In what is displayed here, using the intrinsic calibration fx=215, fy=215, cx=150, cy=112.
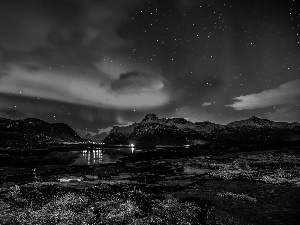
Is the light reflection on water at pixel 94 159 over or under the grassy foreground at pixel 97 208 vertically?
under

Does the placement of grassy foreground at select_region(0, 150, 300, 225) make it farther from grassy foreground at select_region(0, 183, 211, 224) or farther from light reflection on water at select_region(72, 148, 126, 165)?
light reflection on water at select_region(72, 148, 126, 165)

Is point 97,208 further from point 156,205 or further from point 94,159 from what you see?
point 94,159

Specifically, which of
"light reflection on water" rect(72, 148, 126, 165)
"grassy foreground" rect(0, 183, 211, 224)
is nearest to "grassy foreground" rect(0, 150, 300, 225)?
"grassy foreground" rect(0, 183, 211, 224)

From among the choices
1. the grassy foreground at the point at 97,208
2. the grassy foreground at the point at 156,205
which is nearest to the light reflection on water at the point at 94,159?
the grassy foreground at the point at 97,208

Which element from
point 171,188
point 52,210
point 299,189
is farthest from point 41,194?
point 299,189

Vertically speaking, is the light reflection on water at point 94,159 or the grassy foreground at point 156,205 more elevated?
the grassy foreground at point 156,205

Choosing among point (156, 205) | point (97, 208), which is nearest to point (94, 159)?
point (97, 208)

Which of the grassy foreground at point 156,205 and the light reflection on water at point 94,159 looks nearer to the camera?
the grassy foreground at point 156,205

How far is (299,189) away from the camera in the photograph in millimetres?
12359

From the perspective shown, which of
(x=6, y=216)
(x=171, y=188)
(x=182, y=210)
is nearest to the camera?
(x=6, y=216)

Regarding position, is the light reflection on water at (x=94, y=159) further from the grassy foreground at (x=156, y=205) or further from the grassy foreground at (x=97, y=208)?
the grassy foreground at (x=156, y=205)

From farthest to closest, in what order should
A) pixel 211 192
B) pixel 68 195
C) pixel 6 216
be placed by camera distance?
pixel 211 192 < pixel 68 195 < pixel 6 216

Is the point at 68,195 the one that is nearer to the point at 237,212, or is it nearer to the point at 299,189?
the point at 237,212

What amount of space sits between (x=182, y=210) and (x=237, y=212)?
2225mm
